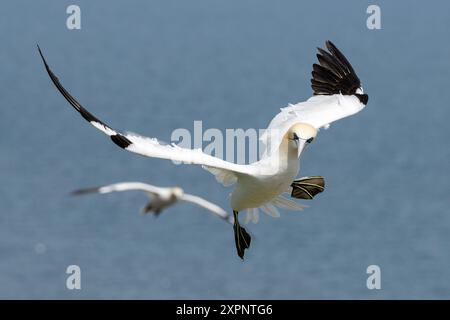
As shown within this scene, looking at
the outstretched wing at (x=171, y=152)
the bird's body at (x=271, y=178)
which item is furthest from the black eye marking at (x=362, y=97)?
the outstretched wing at (x=171, y=152)

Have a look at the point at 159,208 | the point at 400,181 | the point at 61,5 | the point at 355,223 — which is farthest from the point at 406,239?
the point at 61,5

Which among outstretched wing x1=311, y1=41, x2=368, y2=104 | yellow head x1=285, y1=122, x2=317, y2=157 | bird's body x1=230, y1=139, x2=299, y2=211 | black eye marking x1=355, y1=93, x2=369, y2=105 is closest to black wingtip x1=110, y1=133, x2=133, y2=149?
bird's body x1=230, y1=139, x2=299, y2=211

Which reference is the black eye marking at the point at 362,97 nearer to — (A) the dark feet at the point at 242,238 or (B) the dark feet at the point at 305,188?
(B) the dark feet at the point at 305,188

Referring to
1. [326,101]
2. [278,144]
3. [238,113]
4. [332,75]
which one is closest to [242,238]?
[278,144]

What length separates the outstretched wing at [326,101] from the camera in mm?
11070

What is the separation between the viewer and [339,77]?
467 inches

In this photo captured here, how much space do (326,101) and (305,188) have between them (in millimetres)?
766

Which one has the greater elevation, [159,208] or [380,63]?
[380,63]

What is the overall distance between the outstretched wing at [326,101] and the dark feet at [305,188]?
47 centimetres

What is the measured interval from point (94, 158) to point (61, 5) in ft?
121

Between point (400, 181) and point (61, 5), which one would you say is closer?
point (400, 181)

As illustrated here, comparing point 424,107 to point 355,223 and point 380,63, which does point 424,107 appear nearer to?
point 380,63

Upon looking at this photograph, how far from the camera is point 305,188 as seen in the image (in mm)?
11242

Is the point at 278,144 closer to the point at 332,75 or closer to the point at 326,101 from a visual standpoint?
the point at 326,101
